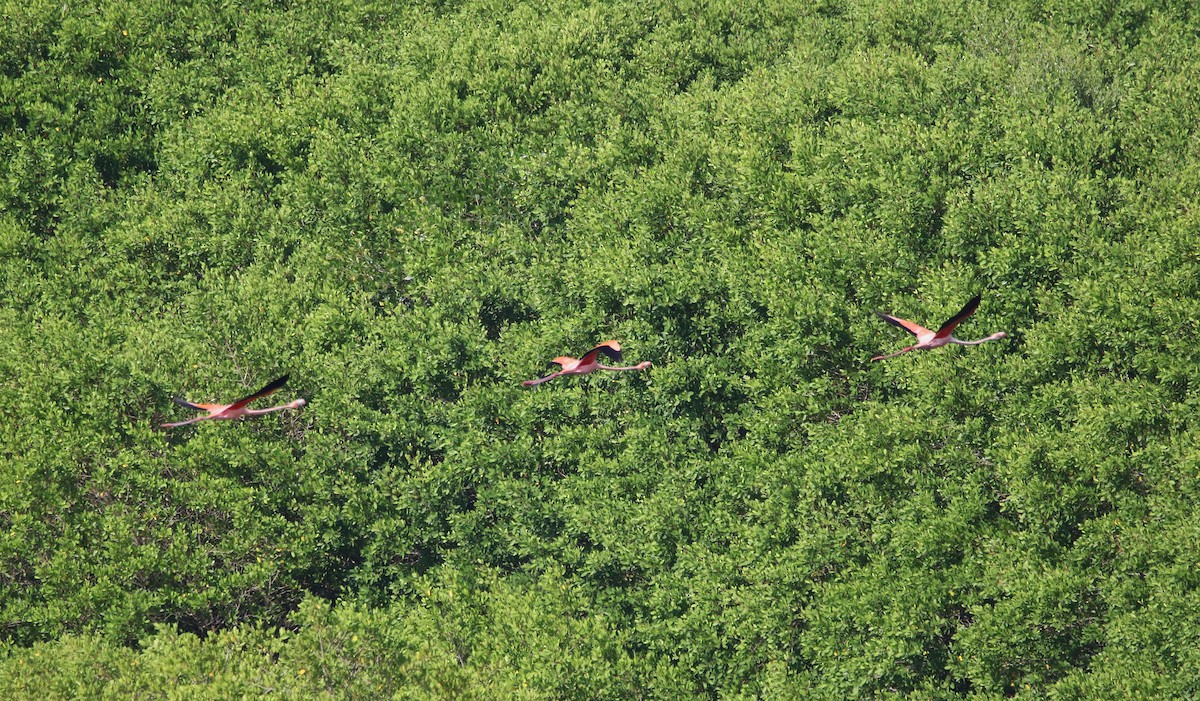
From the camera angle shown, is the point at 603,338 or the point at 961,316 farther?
the point at 603,338

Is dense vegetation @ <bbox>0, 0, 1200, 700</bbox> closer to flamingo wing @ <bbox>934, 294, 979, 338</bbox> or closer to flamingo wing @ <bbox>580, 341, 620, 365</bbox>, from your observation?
flamingo wing @ <bbox>934, 294, 979, 338</bbox>

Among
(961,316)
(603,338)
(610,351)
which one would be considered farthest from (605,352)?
(603,338)

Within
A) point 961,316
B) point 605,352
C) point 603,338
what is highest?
point 961,316

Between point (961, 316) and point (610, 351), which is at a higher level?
point (961, 316)

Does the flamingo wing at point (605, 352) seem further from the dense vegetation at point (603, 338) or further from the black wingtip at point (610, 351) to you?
the dense vegetation at point (603, 338)

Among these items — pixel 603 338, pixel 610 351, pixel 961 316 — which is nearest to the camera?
pixel 961 316

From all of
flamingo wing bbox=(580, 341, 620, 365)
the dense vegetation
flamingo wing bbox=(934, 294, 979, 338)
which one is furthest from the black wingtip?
the dense vegetation

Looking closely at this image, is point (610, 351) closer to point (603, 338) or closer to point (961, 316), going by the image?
point (961, 316)

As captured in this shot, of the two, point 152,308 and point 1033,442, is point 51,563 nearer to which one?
point 152,308
